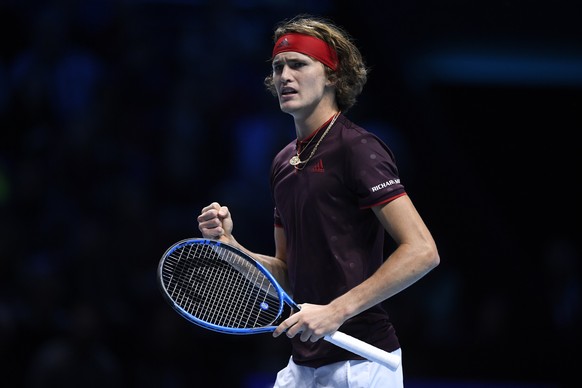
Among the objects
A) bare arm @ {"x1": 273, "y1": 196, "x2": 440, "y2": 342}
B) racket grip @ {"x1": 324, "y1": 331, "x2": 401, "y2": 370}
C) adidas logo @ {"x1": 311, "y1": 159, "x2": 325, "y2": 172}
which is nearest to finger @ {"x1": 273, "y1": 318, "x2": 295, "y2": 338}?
bare arm @ {"x1": 273, "y1": 196, "x2": 440, "y2": 342}

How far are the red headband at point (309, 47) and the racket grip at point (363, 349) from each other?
3.29 ft

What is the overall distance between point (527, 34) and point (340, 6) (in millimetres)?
1483

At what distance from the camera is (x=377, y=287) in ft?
10.2

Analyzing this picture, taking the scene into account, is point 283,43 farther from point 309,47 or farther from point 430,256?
point 430,256

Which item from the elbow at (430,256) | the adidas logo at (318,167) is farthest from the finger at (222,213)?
Result: the elbow at (430,256)

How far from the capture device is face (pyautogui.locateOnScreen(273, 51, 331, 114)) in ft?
11.4

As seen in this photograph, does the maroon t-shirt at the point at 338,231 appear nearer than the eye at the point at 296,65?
Yes

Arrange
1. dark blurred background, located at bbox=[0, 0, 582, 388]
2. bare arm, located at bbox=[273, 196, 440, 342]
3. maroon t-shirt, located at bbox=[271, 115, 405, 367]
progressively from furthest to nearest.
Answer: dark blurred background, located at bbox=[0, 0, 582, 388] → maroon t-shirt, located at bbox=[271, 115, 405, 367] → bare arm, located at bbox=[273, 196, 440, 342]

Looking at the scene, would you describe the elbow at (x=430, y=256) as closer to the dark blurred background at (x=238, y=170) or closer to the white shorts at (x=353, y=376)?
the white shorts at (x=353, y=376)

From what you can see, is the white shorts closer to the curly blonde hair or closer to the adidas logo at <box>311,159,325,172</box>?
the adidas logo at <box>311,159,325,172</box>

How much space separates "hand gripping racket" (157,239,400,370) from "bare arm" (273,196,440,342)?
32cm

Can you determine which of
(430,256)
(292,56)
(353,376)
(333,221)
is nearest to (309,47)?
(292,56)

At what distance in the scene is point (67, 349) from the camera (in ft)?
19.7

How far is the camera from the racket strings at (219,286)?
3.48 meters
